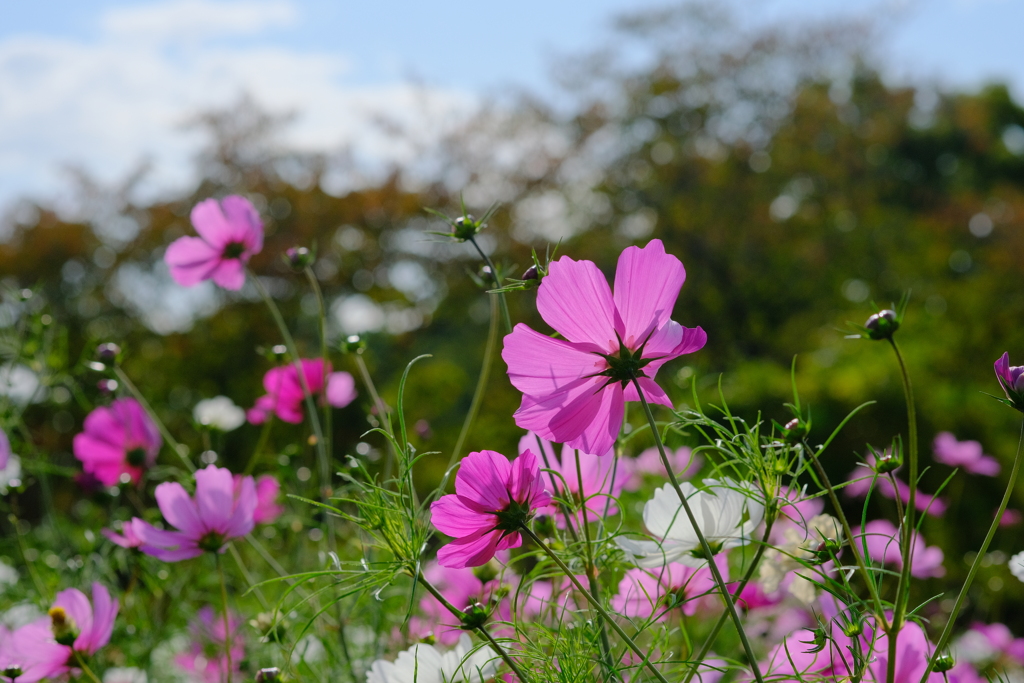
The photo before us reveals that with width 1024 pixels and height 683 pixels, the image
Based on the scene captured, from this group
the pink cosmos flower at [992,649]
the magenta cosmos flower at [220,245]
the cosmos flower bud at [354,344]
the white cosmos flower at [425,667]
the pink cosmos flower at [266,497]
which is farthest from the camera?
the pink cosmos flower at [992,649]

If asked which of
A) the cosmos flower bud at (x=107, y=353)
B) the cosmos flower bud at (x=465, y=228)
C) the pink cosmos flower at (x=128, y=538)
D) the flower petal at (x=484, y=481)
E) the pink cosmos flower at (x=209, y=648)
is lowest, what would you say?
the pink cosmos flower at (x=209, y=648)

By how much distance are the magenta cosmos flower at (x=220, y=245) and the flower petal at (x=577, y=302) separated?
52 cm

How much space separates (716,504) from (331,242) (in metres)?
6.11

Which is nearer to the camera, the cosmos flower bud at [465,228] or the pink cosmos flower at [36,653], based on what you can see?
the cosmos flower bud at [465,228]

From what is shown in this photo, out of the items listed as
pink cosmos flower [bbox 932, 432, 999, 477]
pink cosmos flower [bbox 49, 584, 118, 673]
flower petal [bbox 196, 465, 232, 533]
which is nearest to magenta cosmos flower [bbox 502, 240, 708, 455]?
flower petal [bbox 196, 465, 232, 533]

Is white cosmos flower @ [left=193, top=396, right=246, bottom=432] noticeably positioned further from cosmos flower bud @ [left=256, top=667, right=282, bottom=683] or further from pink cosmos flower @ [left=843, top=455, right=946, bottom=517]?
pink cosmos flower @ [left=843, top=455, right=946, bottom=517]

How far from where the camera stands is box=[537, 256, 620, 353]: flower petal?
0.46 metres

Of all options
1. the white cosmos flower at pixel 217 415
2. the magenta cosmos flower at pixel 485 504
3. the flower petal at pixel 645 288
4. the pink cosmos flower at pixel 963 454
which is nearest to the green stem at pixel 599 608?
the magenta cosmos flower at pixel 485 504

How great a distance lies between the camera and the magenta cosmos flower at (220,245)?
2.94 feet

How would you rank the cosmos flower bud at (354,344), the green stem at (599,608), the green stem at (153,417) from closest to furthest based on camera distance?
1. the green stem at (599,608)
2. the cosmos flower bud at (354,344)
3. the green stem at (153,417)

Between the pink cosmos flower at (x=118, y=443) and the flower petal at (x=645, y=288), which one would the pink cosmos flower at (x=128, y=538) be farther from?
the flower petal at (x=645, y=288)

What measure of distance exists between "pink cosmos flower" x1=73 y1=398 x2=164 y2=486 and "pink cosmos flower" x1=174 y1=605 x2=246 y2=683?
22 cm

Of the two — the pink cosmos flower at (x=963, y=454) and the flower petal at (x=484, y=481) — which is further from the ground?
the flower petal at (x=484, y=481)

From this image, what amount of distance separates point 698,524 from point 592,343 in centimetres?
18
